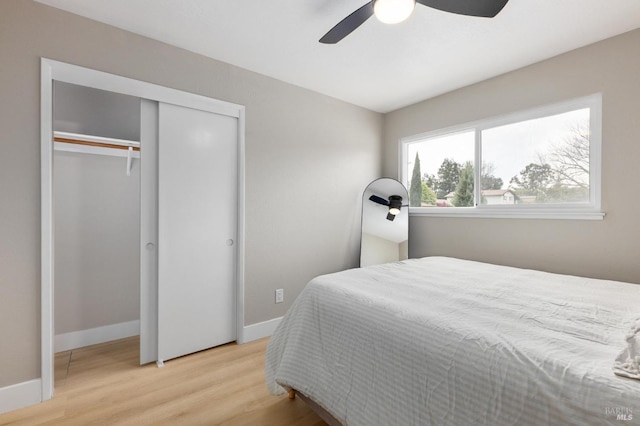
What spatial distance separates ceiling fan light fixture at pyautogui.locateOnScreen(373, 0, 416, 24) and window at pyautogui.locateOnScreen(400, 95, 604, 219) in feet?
5.97

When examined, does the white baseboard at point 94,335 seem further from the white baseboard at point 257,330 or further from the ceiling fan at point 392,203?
the ceiling fan at point 392,203

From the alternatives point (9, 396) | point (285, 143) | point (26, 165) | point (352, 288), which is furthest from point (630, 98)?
point (9, 396)

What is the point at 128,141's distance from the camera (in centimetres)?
274

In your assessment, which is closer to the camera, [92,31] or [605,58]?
[92,31]

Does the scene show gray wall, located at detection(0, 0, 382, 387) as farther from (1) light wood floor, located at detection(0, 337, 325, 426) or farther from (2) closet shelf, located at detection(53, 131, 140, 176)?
(2) closet shelf, located at detection(53, 131, 140, 176)

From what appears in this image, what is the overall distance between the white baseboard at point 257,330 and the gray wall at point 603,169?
2077 mm

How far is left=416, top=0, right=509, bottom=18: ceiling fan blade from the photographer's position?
4.28ft

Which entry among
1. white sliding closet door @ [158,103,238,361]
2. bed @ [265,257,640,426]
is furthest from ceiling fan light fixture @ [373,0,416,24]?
white sliding closet door @ [158,103,238,361]

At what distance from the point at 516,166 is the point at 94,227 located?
13.3 feet

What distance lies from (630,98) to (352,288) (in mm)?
2451

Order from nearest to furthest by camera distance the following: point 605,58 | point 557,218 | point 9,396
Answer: point 9,396
point 605,58
point 557,218

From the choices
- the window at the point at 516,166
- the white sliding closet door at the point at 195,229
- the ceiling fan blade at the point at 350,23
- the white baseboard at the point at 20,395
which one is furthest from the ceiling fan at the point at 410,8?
the white baseboard at the point at 20,395

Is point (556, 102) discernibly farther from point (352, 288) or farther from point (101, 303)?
point (101, 303)

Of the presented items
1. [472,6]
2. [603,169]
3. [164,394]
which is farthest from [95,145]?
[603,169]
